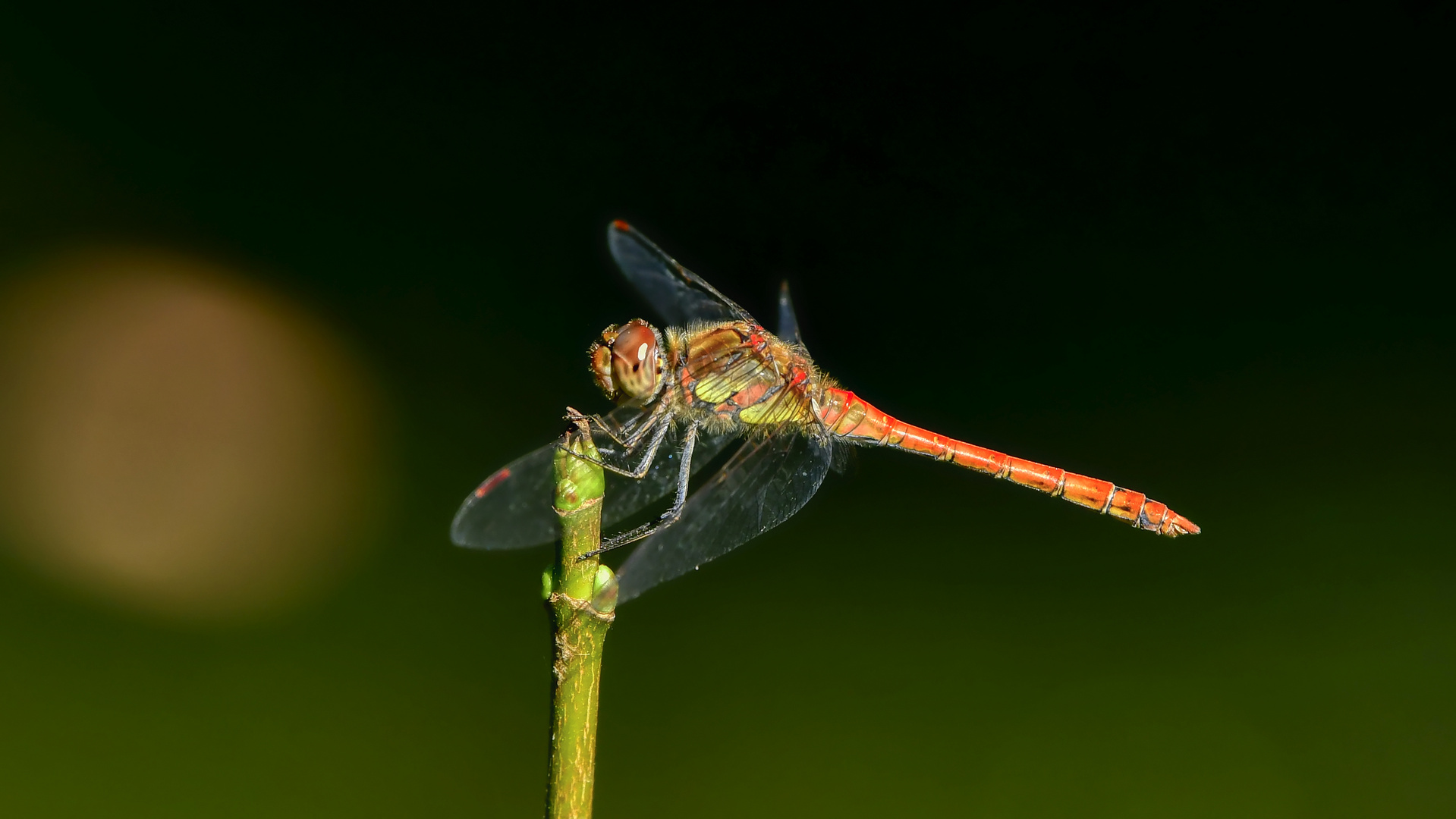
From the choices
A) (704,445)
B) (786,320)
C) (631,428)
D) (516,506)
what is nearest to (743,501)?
(704,445)

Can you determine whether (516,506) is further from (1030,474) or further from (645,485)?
(1030,474)

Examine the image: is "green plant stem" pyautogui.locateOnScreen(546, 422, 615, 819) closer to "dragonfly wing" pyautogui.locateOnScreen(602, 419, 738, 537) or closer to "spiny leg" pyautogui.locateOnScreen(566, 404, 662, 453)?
"spiny leg" pyautogui.locateOnScreen(566, 404, 662, 453)

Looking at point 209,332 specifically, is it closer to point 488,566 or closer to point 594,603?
point 488,566

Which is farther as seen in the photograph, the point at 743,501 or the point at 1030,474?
the point at 1030,474

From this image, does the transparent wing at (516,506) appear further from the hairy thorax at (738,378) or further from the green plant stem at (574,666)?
the green plant stem at (574,666)

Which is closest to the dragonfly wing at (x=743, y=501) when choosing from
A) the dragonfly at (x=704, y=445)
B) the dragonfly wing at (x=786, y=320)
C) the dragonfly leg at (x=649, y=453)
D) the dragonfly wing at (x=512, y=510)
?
the dragonfly at (x=704, y=445)

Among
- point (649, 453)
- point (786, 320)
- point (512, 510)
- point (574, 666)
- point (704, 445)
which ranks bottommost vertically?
point (574, 666)
